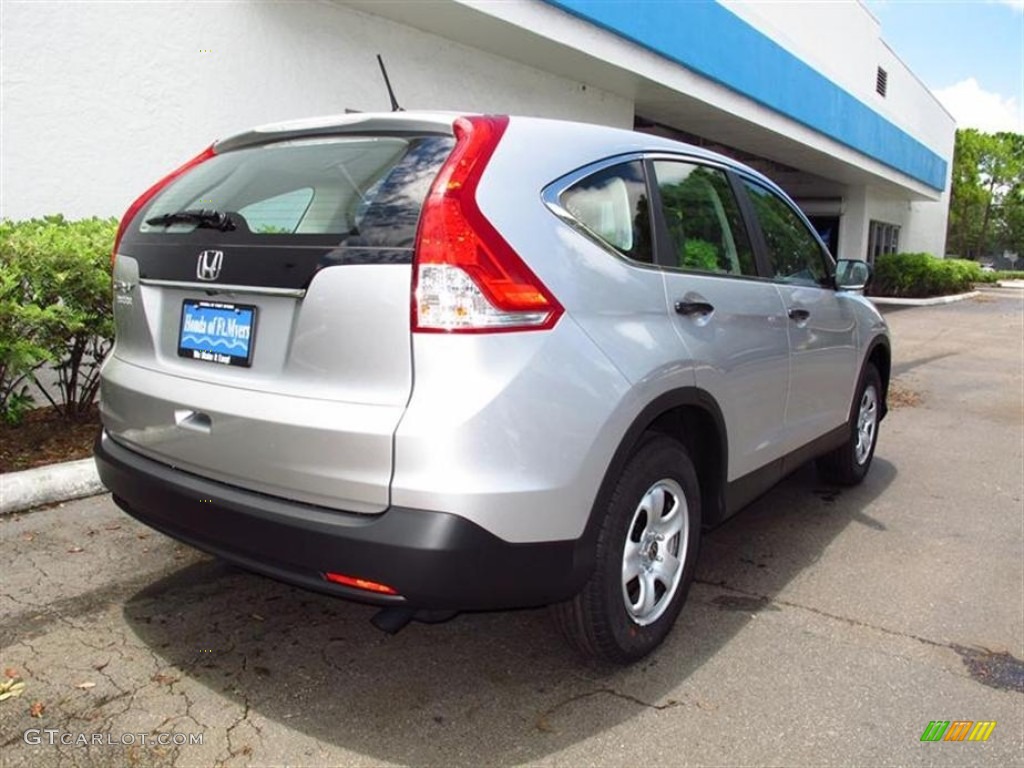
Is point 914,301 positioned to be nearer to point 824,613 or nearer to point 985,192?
point 824,613

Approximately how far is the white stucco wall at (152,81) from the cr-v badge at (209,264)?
421 centimetres

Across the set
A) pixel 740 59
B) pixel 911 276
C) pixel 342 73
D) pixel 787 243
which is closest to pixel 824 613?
pixel 787 243

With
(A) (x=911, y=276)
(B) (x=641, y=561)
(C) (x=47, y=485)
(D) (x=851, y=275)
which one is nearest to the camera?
(B) (x=641, y=561)

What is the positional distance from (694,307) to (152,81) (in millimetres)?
5475

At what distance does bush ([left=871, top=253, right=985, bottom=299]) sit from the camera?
24422 mm

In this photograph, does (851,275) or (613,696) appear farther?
(851,275)

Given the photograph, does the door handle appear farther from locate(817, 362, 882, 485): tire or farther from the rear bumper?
locate(817, 362, 882, 485): tire

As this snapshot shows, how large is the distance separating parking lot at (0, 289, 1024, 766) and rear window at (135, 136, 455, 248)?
1457 mm

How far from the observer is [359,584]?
2240mm

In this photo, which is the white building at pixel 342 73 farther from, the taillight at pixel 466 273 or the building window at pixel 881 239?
the building window at pixel 881 239

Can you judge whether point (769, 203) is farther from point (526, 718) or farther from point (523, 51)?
point (523, 51)

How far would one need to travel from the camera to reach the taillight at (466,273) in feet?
7.23

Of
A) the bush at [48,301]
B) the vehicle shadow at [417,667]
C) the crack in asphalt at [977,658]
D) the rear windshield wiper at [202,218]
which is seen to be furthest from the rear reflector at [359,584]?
the bush at [48,301]

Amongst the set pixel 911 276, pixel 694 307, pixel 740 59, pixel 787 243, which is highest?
pixel 740 59
